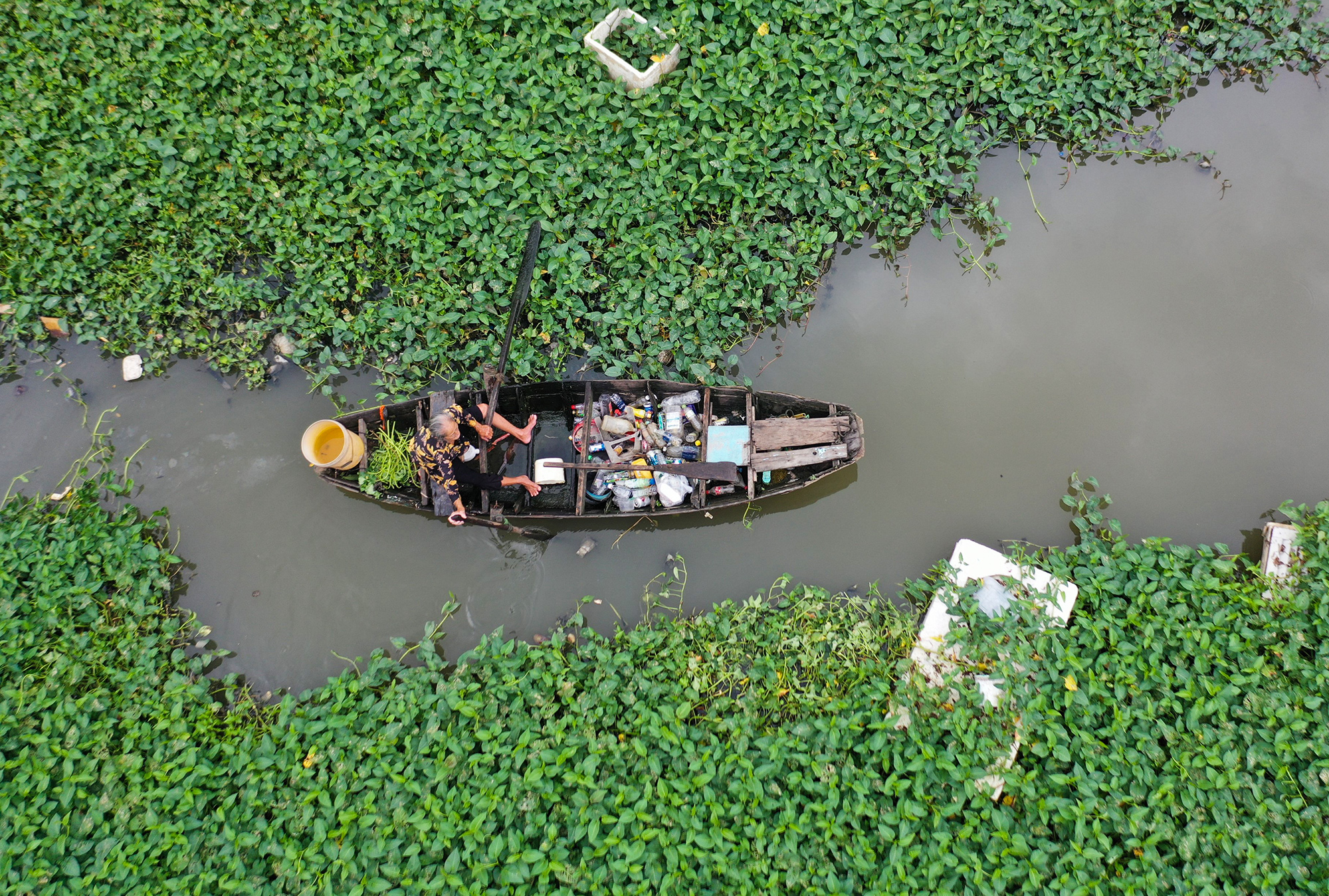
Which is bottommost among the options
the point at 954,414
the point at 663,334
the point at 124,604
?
the point at 124,604

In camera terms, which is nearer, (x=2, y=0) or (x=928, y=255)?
(x=2, y=0)

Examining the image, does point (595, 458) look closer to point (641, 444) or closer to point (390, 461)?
point (641, 444)

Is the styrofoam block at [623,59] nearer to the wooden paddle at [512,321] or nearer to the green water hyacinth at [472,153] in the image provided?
the green water hyacinth at [472,153]

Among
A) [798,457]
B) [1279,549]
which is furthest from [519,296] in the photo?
[1279,549]

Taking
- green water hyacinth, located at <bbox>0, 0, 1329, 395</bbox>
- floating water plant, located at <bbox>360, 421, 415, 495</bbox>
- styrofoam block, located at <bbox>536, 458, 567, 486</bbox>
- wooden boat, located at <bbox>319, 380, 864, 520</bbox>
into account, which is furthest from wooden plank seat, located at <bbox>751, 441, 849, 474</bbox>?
floating water plant, located at <bbox>360, 421, 415, 495</bbox>

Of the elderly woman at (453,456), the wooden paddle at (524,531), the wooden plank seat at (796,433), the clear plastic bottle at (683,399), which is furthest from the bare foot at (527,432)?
the wooden plank seat at (796,433)

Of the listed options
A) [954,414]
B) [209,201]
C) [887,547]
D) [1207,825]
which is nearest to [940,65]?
[954,414]

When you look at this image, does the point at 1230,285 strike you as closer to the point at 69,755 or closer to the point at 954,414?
the point at 954,414
